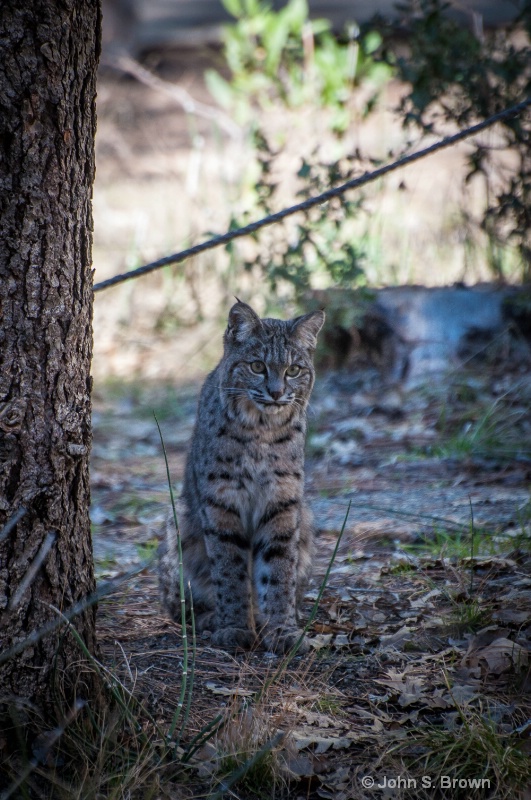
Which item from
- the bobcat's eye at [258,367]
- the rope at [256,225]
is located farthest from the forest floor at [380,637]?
the rope at [256,225]

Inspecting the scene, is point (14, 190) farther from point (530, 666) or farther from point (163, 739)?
point (530, 666)

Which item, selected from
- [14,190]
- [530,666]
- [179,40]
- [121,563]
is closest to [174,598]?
[121,563]

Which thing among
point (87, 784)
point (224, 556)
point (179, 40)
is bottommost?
point (87, 784)

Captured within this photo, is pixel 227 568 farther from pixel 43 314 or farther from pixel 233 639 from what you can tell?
pixel 43 314

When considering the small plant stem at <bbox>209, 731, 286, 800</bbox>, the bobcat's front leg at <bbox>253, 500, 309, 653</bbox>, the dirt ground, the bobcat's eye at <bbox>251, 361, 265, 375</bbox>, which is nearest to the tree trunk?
the dirt ground

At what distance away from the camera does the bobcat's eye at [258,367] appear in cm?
329

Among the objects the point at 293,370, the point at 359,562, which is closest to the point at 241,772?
the point at 293,370

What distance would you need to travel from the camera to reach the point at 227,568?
3.19 meters

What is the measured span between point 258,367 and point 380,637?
1088mm

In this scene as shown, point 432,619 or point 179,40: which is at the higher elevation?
point 179,40

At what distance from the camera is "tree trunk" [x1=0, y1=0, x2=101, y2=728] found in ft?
6.84

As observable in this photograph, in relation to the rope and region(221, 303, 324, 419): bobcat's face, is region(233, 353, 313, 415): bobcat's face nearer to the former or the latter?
region(221, 303, 324, 419): bobcat's face

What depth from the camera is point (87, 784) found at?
6.59 feet

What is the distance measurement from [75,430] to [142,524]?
2.41 meters
